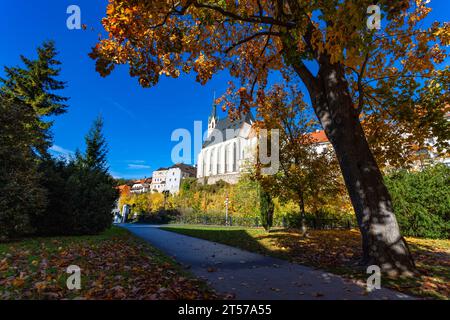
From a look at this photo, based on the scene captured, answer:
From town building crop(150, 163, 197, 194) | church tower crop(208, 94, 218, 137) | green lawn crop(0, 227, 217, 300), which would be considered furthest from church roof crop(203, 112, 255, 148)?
green lawn crop(0, 227, 217, 300)

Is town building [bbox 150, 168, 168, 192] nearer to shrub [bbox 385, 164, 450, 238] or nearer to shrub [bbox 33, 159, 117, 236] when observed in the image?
shrub [bbox 33, 159, 117, 236]

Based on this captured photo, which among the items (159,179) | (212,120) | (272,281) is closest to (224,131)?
(212,120)

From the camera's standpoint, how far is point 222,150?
88.9 m

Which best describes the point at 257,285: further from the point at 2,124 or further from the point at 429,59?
the point at 2,124

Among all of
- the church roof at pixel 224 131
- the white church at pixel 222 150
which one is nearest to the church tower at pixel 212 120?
the white church at pixel 222 150

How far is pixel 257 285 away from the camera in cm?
459

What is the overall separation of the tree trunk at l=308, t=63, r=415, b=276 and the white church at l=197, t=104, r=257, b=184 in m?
66.0

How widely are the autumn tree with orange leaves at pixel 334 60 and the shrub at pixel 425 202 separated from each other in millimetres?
8385

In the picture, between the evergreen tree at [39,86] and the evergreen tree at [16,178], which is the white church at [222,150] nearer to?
the evergreen tree at [39,86]

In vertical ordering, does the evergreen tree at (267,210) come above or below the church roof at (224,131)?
below

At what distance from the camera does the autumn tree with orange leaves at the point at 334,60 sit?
5109mm
